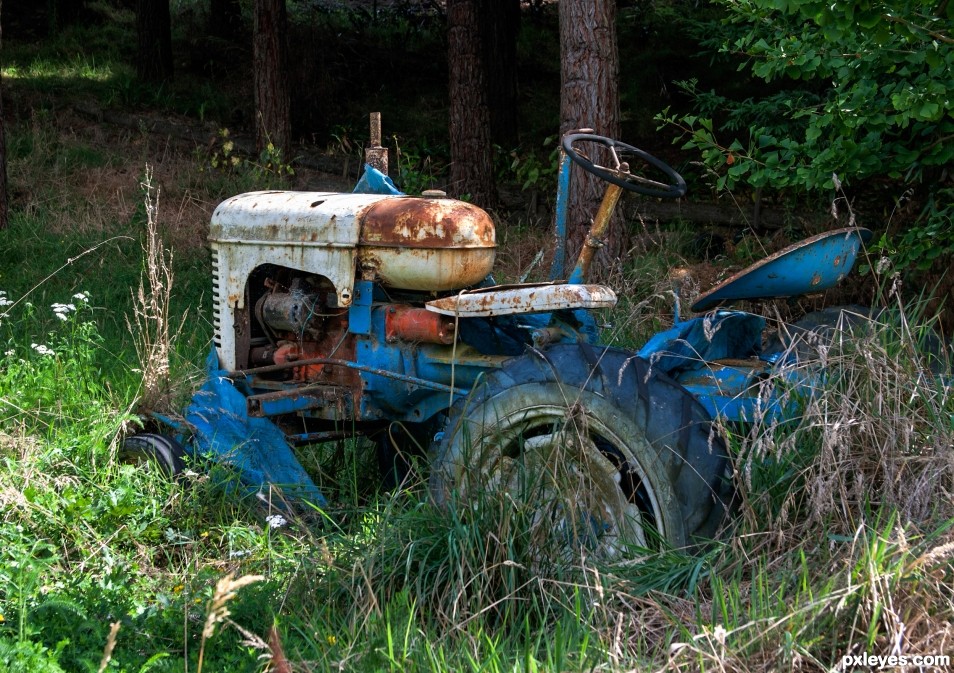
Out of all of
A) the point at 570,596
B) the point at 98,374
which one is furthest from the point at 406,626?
the point at 98,374

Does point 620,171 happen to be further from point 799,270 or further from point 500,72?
point 500,72

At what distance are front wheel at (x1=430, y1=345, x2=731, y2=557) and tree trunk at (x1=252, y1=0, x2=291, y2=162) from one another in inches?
320

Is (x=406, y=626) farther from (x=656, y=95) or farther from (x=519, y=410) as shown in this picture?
(x=656, y=95)

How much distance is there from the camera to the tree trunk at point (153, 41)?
48.5 feet

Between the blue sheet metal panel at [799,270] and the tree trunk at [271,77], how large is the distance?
810 cm

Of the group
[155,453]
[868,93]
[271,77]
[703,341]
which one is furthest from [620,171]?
[271,77]

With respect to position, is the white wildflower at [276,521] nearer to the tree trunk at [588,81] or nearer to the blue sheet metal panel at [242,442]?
the blue sheet metal panel at [242,442]

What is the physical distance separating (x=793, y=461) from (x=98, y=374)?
11.7 ft

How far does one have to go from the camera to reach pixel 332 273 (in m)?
4.21

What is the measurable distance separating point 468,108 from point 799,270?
7.19 metres

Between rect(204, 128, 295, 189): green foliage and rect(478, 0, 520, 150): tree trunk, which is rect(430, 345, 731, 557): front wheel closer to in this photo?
rect(204, 128, 295, 189): green foliage

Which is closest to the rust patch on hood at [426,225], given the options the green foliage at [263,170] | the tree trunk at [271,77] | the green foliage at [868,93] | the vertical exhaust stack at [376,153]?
the vertical exhaust stack at [376,153]

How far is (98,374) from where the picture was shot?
5.17 metres

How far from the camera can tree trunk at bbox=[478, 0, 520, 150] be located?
42.9 ft
